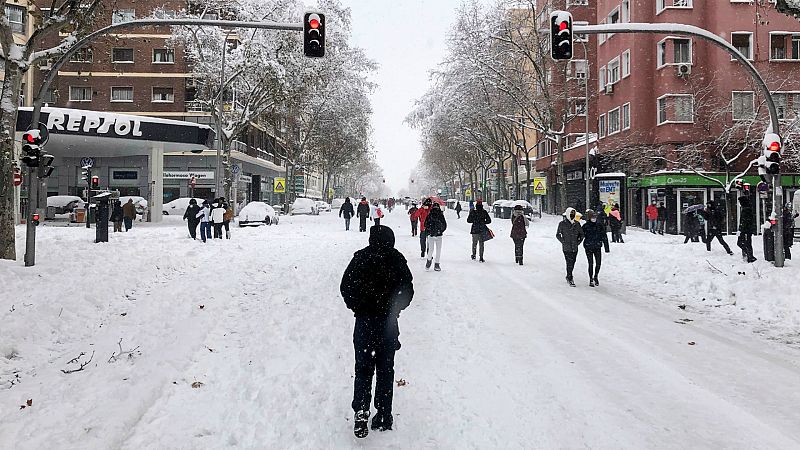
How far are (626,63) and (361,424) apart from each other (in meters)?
33.6

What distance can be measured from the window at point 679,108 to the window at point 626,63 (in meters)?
3.61

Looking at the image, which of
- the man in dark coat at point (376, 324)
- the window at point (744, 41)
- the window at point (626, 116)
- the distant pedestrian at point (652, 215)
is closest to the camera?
the man in dark coat at point (376, 324)

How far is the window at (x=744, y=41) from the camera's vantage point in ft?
97.1

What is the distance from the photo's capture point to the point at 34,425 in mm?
4523

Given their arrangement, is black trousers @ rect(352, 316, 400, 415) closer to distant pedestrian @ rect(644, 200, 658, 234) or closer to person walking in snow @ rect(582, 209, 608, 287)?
person walking in snow @ rect(582, 209, 608, 287)

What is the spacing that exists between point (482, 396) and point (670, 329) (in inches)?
159

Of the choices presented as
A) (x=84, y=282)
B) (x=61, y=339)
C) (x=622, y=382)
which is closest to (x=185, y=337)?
(x=61, y=339)

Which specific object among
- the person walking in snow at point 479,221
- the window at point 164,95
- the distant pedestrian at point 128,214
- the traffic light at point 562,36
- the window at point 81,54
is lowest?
the person walking in snow at point 479,221

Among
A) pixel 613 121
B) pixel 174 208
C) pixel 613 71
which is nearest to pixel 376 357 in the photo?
pixel 613 121

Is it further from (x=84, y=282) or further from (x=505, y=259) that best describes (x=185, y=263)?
(x=505, y=259)

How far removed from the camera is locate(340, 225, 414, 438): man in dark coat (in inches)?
169

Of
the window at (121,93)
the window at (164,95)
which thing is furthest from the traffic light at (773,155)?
the window at (121,93)

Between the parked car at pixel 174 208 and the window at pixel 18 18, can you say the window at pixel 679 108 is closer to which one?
the parked car at pixel 174 208

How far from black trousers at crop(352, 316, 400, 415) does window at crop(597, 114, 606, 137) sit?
116 feet
